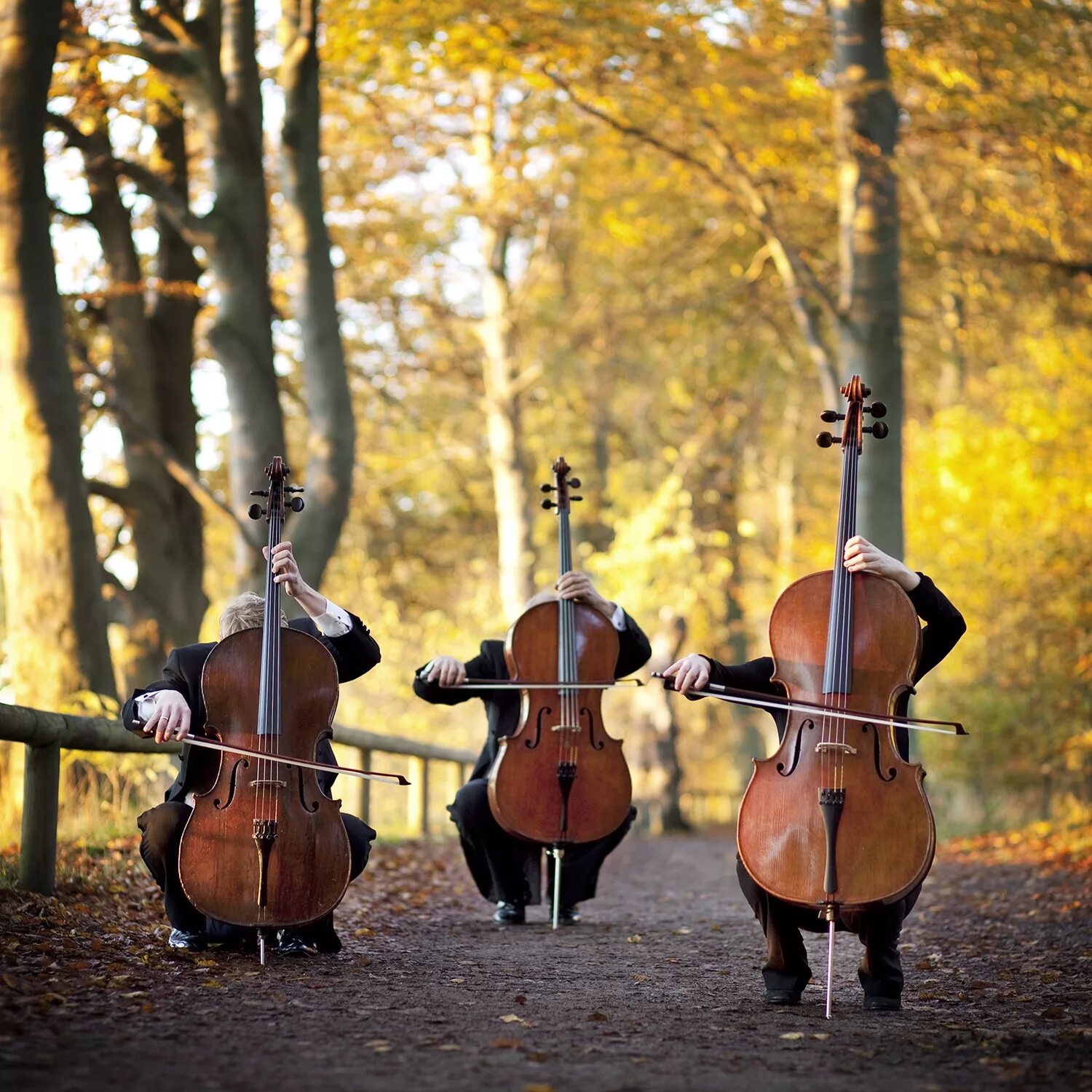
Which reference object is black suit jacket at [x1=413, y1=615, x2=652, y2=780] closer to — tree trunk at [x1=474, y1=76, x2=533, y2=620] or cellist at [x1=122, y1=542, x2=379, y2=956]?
cellist at [x1=122, y1=542, x2=379, y2=956]

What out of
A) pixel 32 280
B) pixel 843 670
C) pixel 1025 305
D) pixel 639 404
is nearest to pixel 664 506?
pixel 639 404

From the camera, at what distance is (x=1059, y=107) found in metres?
12.7

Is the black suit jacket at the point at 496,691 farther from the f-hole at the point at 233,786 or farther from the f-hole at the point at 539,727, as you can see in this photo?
the f-hole at the point at 233,786

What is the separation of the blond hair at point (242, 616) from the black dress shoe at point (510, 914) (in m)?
2.32

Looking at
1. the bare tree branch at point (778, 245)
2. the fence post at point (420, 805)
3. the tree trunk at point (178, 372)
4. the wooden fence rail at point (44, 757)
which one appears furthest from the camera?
the bare tree branch at point (778, 245)

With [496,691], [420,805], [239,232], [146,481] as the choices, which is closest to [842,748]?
[496,691]

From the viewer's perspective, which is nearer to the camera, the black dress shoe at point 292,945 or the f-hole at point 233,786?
the f-hole at point 233,786

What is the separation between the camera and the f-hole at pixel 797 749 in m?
4.87

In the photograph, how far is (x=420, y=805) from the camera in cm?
1280

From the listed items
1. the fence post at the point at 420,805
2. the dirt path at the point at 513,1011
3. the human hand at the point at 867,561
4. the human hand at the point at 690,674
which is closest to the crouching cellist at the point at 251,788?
the dirt path at the point at 513,1011

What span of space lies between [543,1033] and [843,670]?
1.45 m

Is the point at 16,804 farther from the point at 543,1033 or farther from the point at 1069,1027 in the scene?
the point at 1069,1027

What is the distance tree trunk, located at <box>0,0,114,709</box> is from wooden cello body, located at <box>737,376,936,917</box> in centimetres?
555

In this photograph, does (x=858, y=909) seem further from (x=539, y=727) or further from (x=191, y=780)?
(x=539, y=727)
